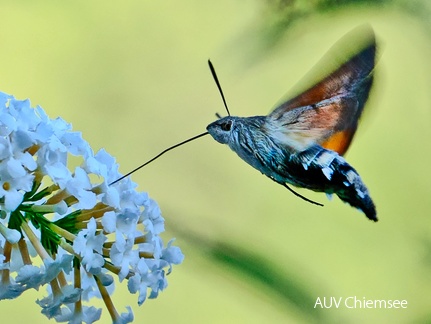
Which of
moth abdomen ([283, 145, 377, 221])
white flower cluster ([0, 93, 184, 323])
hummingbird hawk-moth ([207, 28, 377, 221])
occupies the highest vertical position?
hummingbird hawk-moth ([207, 28, 377, 221])

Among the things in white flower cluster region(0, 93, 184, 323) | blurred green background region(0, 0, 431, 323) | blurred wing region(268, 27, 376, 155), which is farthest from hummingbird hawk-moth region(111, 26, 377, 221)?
white flower cluster region(0, 93, 184, 323)

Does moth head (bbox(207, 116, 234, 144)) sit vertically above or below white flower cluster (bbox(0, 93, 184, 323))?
above

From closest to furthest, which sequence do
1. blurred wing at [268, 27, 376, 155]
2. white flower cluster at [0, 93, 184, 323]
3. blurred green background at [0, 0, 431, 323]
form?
white flower cluster at [0, 93, 184, 323]
blurred wing at [268, 27, 376, 155]
blurred green background at [0, 0, 431, 323]

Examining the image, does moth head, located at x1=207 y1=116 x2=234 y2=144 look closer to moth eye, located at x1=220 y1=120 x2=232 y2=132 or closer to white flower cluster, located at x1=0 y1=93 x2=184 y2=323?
moth eye, located at x1=220 y1=120 x2=232 y2=132

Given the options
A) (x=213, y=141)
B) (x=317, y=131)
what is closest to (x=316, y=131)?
(x=317, y=131)

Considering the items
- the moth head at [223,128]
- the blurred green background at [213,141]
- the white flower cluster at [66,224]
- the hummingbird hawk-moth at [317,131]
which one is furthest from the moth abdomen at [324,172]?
the white flower cluster at [66,224]

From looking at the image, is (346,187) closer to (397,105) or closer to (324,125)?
(324,125)

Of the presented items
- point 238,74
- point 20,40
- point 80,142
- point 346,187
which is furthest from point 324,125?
point 20,40
